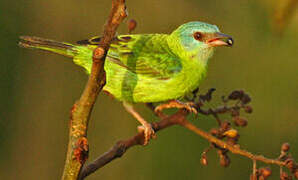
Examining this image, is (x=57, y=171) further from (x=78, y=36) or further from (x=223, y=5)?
(x=223, y=5)

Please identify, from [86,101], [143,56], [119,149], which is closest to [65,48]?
[143,56]

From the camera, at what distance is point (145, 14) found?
534 cm

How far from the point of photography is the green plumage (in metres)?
3.82

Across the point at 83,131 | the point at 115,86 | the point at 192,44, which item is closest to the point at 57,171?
the point at 115,86

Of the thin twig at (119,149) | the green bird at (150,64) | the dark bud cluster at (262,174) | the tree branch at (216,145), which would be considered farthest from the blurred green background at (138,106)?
the dark bud cluster at (262,174)

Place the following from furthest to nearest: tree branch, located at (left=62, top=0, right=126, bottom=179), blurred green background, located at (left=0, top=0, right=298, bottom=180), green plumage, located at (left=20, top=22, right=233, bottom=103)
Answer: blurred green background, located at (left=0, top=0, right=298, bottom=180)
green plumage, located at (left=20, top=22, right=233, bottom=103)
tree branch, located at (left=62, top=0, right=126, bottom=179)

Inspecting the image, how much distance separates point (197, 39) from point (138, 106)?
58.4 inches

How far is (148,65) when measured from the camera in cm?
389

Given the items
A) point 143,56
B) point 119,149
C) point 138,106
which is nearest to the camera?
point 119,149

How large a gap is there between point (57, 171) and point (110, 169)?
0.55 m

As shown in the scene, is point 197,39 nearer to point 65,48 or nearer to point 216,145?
point 65,48

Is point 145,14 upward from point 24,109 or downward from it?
upward

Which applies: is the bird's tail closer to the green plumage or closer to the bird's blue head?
the green plumage

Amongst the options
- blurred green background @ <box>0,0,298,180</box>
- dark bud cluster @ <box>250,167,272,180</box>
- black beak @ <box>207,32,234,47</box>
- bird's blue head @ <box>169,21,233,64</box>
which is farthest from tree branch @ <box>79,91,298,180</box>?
blurred green background @ <box>0,0,298,180</box>
